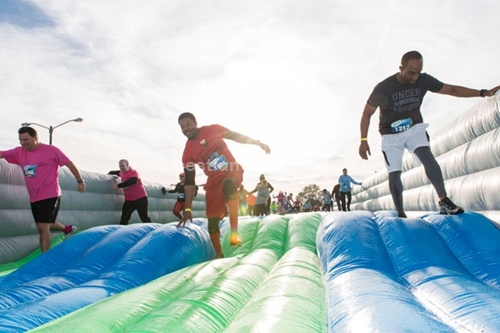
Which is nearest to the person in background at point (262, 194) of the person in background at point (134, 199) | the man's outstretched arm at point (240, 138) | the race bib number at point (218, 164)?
the person in background at point (134, 199)

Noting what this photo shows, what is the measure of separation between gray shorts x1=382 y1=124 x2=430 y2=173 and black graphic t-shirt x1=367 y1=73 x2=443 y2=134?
0.05 m

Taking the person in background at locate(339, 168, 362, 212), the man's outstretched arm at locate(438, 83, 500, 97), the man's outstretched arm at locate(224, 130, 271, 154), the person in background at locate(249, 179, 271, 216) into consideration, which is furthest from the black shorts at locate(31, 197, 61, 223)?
the person in background at locate(339, 168, 362, 212)

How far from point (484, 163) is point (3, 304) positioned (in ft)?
10.3

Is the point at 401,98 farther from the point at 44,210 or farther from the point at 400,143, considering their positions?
the point at 44,210

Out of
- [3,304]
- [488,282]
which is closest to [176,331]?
[3,304]

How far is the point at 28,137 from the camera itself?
148 inches

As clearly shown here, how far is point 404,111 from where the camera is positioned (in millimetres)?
3055

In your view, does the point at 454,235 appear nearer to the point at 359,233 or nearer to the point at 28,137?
the point at 359,233

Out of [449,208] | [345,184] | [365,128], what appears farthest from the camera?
[345,184]

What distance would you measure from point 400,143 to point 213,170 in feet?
5.10

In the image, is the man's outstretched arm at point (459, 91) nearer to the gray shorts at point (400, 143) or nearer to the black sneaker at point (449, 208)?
the gray shorts at point (400, 143)

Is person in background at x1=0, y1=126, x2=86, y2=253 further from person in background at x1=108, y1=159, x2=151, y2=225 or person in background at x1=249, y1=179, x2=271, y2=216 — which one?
person in background at x1=249, y1=179, x2=271, y2=216

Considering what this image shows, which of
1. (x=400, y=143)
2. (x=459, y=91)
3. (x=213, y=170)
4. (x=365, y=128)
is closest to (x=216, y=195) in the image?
(x=213, y=170)

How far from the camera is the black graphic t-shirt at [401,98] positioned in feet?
9.97
